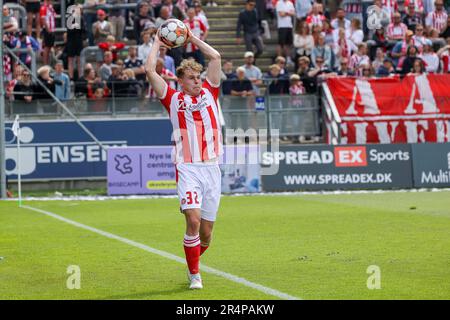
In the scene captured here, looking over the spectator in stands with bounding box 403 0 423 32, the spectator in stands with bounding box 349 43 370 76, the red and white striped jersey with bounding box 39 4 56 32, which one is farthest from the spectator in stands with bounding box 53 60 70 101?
the spectator in stands with bounding box 403 0 423 32

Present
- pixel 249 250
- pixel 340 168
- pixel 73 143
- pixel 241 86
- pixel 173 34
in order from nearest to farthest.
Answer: pixel 173 34 → pixel 249 250 → pixel 340 168 → pixel 73 143 → pixel 241 86

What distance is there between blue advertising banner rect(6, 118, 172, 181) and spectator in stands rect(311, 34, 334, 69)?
519 cm

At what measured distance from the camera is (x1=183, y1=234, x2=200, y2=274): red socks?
11156mm

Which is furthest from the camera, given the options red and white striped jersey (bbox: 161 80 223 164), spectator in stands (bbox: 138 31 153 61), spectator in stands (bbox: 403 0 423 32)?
spectator in stands (bbox: 403 0 423 32)

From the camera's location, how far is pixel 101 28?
32188 millimetres

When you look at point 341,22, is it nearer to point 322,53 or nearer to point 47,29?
point 322,53

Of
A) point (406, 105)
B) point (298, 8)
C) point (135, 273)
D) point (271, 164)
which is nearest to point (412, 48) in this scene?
point (406, 105)

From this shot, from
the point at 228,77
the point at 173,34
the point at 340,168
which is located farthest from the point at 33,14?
the point at 173,34

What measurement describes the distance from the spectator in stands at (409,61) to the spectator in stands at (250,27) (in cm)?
464

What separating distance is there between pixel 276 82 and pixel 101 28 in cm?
579

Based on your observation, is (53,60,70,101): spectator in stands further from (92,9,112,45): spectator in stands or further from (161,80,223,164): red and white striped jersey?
(161,80,223,164): red and white striped jersey

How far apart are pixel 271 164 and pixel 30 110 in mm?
6909

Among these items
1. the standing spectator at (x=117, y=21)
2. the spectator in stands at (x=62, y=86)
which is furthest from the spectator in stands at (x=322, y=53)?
the spectator in stands at (x=62, y=86)
